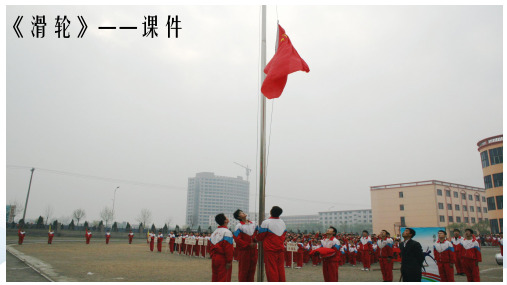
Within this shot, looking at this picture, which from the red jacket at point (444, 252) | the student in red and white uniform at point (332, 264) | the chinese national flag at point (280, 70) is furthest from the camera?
the red jacket at point (444, 252)

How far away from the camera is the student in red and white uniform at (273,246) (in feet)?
22.2

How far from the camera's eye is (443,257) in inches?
369

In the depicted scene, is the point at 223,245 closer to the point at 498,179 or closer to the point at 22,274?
the point at 22,274

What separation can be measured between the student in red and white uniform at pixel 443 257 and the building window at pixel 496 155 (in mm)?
36871

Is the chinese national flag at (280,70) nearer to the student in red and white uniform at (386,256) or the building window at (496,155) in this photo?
the student in red and white uniform at (386,256)

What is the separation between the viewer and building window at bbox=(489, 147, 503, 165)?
3834cm

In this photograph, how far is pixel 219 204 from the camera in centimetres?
15162

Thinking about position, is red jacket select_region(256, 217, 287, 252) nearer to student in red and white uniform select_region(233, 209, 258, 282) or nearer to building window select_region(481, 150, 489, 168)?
Result: student in red and white uniform select_region(233, 209, 258, 282)

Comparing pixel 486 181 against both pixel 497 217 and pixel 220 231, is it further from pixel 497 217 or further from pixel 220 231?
pixel 220 231

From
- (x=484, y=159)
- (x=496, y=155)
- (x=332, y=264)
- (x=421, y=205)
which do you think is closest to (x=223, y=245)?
(x=332, y=264)

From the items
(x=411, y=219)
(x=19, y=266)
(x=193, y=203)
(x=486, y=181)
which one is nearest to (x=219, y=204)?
(x=193, y=203)

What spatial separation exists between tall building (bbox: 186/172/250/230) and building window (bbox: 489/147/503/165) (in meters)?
119

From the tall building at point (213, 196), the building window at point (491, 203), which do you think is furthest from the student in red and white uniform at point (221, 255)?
the tall building at point (213, 196)

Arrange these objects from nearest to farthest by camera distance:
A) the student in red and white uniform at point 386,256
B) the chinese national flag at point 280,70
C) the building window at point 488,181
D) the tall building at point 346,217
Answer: the chinese national flag at point 280,70
the student in red and white uniform at point 386,256
the building window at point 488,181
the tall building at point 346,217
